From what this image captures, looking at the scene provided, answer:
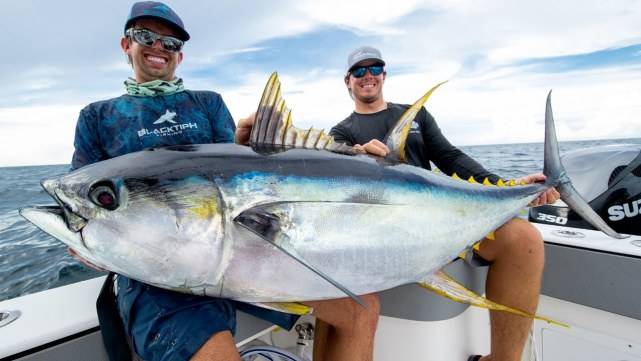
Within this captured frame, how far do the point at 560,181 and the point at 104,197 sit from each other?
5.84 ft

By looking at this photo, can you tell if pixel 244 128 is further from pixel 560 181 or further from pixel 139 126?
pixel 560 181

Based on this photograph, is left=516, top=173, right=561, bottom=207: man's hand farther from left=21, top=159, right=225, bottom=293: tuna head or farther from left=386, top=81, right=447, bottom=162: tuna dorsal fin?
left=21, top=159, right=225, bottom=293: tuna head

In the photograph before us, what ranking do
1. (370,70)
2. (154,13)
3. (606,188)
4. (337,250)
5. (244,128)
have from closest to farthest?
(337,250), (244,128), (154,13), (606,188), (370,70)

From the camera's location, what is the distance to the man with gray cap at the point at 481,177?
5.47 ft

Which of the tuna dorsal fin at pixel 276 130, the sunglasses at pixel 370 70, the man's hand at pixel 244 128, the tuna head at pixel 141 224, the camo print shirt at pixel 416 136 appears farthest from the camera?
the sunglasses at pixel 370 70

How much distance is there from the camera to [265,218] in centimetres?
98

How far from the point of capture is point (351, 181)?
1.13 meters

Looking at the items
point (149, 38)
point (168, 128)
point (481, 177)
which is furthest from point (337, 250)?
point (481, 177)

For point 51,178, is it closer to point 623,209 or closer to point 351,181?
point 351,181

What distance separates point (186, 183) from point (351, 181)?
47cm

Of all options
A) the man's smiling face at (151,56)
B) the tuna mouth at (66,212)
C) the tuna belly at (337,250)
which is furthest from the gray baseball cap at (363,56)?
the tuna mouth at (66,212)

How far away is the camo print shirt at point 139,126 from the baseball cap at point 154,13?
1.03 feet

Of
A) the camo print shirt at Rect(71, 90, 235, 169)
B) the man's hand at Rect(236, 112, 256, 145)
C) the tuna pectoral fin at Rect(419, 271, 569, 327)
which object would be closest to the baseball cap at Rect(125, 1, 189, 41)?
the camo print shirt at Rect(71, 90, 235, 169)

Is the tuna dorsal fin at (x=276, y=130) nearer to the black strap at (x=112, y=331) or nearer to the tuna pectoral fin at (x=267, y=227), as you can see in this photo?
the tuna pectoral fin at (x=267, y=227)
